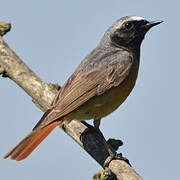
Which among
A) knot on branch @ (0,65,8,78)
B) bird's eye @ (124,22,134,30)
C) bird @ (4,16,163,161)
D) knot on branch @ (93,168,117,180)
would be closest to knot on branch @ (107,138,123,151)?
bird @ (4,16,163,161)

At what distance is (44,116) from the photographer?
6055 mm

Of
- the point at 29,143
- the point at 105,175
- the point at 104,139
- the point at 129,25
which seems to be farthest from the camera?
the point at 129,25

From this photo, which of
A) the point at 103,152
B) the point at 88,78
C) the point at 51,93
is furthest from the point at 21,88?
the point at 103,152

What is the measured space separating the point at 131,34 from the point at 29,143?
8.67 feet

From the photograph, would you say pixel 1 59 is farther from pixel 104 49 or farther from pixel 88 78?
pixel 104 49

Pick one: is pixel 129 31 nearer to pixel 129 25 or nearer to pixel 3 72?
pixel 129 25

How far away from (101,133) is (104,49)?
1598mm

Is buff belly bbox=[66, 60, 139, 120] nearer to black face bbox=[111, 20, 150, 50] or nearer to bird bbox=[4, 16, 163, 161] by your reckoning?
bird bbox=[4, 16, 163, 161]

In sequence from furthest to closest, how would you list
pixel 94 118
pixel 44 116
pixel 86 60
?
pixel 86 60
pixel 94 118
pixel 44 116

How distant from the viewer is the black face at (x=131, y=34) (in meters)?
7.17

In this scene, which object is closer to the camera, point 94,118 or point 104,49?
point 94,118

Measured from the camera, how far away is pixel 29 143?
19.0 feet

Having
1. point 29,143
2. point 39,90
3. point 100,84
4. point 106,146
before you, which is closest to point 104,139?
point 106,146

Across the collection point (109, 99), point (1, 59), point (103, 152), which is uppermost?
point (1, 59)
